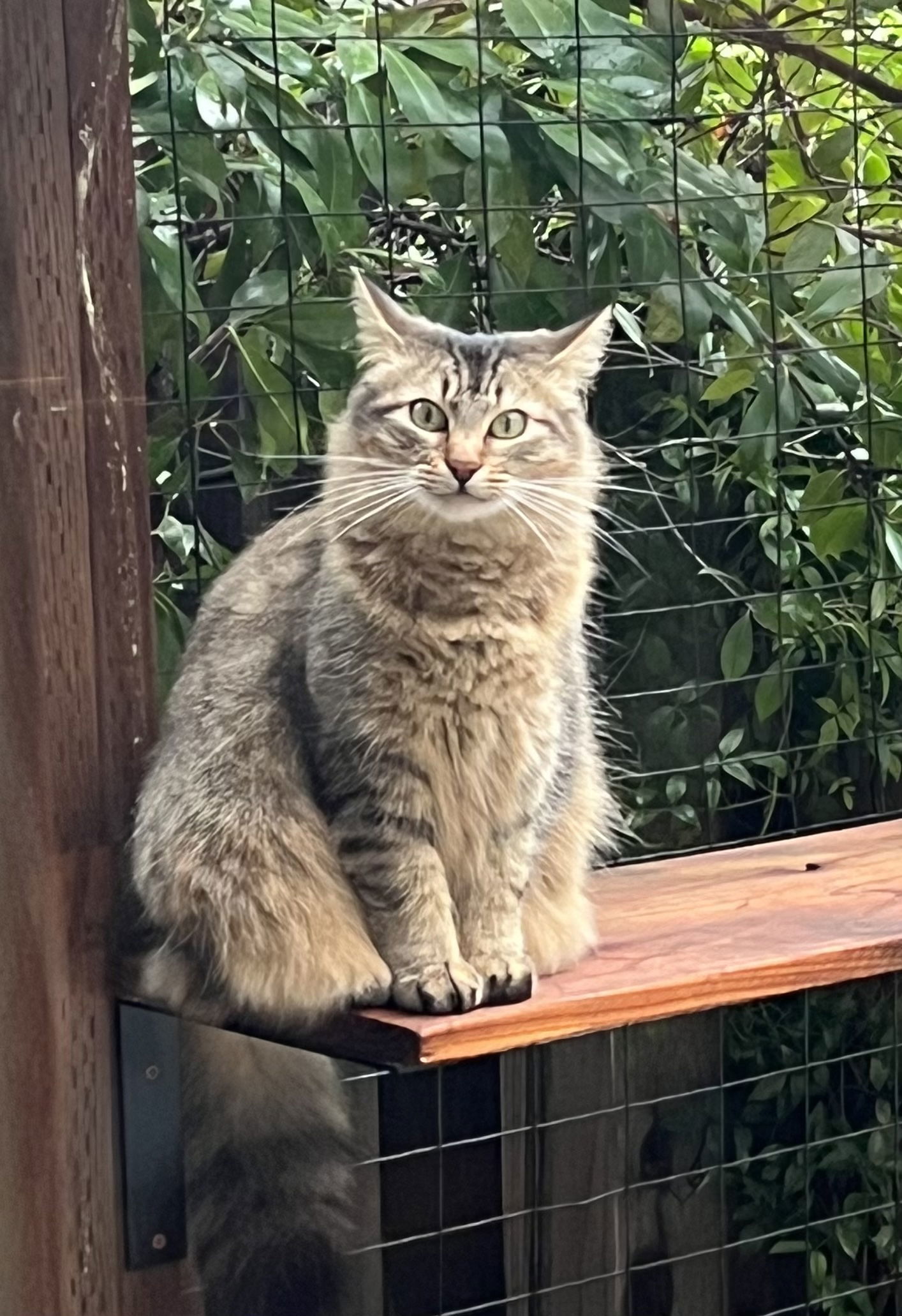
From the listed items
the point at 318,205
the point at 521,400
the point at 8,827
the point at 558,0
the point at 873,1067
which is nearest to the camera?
the point at 8,827

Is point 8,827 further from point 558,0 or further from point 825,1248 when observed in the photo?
point 825,1248

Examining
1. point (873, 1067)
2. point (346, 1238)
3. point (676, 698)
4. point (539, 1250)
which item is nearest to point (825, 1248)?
point (873, 1067)

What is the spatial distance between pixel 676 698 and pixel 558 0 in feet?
2.50

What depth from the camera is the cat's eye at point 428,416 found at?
1.27 m

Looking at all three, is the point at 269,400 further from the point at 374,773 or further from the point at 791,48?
the point at 791,48

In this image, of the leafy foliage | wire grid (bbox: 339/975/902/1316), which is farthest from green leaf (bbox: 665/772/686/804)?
wire grid (bbox: 339/975/902/1316)

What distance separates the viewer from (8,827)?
1153 mm

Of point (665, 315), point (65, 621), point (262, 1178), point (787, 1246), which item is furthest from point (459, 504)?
point (787, 1246)

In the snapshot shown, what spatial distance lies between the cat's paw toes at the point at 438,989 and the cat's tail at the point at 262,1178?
6.7 inches

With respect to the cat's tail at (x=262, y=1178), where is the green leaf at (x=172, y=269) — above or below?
above

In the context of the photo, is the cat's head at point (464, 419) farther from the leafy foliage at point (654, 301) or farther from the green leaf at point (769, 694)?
the green leaf at point (769, 694)

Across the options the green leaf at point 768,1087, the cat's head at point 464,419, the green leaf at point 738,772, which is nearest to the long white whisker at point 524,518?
the cat's head at point 464,419

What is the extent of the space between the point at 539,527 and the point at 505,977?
33 cm

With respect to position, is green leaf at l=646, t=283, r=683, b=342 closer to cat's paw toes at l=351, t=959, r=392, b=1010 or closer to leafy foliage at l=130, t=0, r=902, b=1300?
leafy foliage at l=130, t=0, r=902, b=1300
